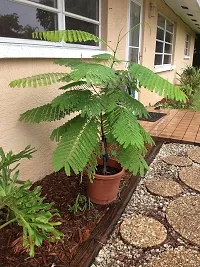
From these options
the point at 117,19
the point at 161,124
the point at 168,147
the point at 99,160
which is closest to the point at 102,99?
the point at 99,160

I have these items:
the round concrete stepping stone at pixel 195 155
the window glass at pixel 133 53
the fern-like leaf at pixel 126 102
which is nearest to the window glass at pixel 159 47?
the window glass at pixel 133 53

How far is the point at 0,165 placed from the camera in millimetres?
2006

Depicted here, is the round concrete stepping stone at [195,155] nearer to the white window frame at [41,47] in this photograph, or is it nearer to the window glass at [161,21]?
the white window frame at [41,47]

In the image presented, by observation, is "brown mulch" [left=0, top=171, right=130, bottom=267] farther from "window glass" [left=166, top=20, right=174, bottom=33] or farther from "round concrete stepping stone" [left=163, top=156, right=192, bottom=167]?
"window glass" [left=166, top=20, right=174, bottom=33]

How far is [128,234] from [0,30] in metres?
2.37

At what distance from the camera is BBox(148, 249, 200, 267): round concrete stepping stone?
185cm

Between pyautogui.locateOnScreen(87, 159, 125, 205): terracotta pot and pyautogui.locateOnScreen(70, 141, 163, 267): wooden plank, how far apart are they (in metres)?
0.11

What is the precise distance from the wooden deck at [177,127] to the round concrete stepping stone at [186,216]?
1.92 m

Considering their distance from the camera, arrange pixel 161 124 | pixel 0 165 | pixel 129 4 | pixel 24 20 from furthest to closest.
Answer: pixel 161 124, pixel 129 4, pixel 24 20, pixel 0 165

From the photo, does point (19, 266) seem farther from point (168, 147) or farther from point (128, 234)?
point (168, 147)

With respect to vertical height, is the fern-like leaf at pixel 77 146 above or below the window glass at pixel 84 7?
below

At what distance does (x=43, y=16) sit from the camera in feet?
9.14

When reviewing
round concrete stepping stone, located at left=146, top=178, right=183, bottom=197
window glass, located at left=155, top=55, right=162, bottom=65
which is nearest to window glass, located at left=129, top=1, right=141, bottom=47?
window glass, located at left=155, top=55, right=162, bottom=65

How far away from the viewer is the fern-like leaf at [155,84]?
163 cm
